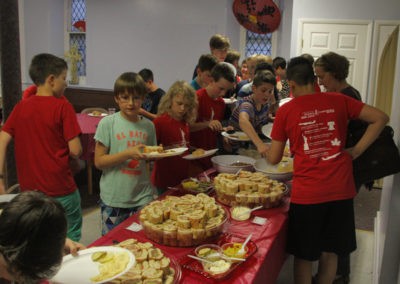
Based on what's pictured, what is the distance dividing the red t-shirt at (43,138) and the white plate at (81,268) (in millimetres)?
1015

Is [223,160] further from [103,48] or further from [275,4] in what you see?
[103,48]

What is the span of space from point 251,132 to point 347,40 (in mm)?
3425

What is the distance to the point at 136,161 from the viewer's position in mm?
2162

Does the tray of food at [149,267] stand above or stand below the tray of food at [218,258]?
above

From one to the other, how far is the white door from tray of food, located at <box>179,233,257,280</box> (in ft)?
14.3

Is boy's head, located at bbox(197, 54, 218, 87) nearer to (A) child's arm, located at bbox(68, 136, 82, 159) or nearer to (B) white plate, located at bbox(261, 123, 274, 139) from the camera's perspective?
(B) white plate, located at bbox(261, 123, 274, 139)

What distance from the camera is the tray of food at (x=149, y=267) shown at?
4.37ft

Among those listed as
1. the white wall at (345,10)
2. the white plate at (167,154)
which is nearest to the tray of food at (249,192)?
the white plate at (167,154)

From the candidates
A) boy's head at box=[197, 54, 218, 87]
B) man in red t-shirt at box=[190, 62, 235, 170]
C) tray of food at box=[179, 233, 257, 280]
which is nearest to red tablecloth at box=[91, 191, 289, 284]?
tray of food at box=[179, 233, 257, 280]

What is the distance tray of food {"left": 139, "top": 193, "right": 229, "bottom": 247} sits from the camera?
1656 millimetres

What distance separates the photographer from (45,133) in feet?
7.34

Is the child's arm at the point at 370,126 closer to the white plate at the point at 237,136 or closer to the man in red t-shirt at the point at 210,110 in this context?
the white plate at the point at 237,136

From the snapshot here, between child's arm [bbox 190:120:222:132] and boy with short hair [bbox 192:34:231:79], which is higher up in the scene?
boy with short hair [bbox 192:34:231:79]

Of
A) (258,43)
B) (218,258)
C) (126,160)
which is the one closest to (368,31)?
(258,43)
